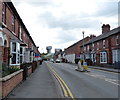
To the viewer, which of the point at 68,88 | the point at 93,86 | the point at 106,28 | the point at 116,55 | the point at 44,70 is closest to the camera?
the point at 68,88

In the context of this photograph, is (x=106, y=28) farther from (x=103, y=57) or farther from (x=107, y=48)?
(x=107, y=48)

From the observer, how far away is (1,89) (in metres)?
6.52

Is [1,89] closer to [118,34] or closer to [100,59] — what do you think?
[118,34]

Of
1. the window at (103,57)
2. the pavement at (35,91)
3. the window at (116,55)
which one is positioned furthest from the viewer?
the window at (103,57)

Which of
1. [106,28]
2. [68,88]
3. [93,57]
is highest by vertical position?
[106,28]

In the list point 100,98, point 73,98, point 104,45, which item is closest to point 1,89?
point 73,98

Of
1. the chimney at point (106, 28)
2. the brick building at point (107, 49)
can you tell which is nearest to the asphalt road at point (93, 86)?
the brick building at point (107, 49)

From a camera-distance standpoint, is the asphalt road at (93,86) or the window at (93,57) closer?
the asphalt road at (93,86)

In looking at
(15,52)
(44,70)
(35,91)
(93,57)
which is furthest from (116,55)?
(35,91)

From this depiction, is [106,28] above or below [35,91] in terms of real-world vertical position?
above

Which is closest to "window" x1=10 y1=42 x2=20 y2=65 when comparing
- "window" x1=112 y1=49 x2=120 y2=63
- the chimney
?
"window" x1=112 y1=49 x2=120 y2=63

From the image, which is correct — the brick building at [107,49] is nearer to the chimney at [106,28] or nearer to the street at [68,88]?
the chimney at [106,28]

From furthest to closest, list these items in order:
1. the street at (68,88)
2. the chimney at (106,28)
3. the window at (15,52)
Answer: the chimney at (106,28), the window at (15,52), the street at (68,88)

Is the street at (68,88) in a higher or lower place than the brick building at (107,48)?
lower
